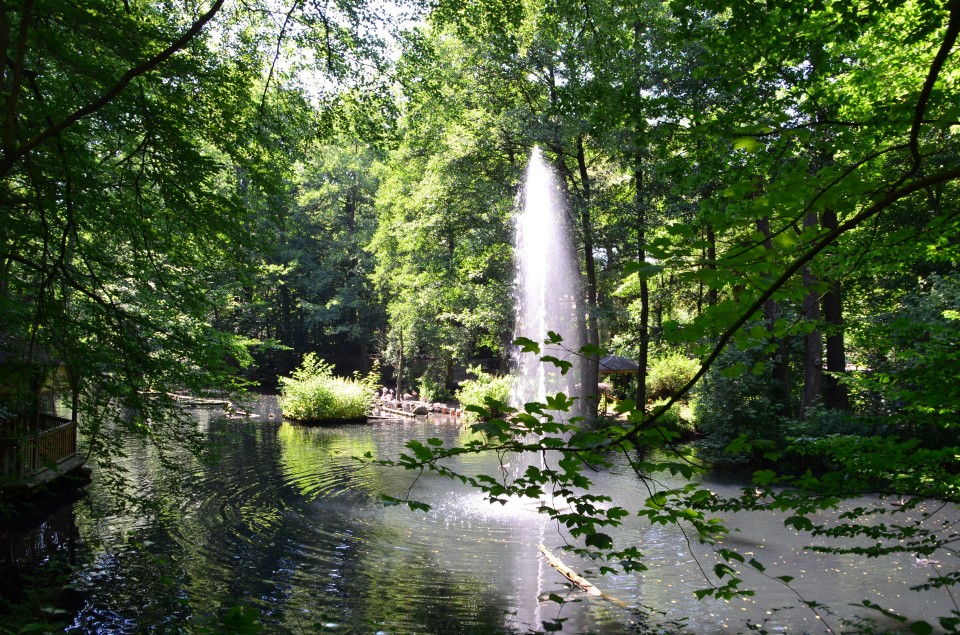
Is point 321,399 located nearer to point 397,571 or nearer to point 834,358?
point 397,571

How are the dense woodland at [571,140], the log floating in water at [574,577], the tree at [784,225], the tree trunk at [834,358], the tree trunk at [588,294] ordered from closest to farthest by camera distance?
the tree at [784,225]
the dense woodland at [571,140]
the log floating in water at [574,577]
the tree trunk at [834,358]
the tree trunk at [588,294]

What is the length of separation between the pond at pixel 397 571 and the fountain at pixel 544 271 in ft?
22.3

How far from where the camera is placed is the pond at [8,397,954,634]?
576cm

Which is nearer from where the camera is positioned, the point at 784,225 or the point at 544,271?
the point at 784,225

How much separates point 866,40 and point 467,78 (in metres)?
12.1

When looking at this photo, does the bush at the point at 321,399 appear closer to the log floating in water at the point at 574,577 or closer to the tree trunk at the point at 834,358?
the tree trunk at the point at 834,358

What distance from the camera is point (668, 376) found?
22047mm

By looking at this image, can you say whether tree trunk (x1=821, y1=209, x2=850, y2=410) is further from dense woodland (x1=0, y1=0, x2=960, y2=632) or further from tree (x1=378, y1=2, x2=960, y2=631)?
tree (x1=378, y1=2, x2=960, y2=631)

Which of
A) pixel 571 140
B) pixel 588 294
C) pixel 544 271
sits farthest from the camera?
pixel 588 294

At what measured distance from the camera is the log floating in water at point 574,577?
6400mm

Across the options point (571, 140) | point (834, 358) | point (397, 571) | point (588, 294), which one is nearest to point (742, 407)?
point (834, 358)

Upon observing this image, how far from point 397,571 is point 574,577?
1.94m

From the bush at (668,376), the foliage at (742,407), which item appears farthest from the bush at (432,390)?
the foliage at (742,407)

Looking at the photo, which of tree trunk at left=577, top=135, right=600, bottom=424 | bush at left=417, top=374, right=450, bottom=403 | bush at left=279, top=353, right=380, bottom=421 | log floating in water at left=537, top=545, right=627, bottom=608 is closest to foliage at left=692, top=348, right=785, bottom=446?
tree trunk at left=577, top=135, right=600, bottom=424
